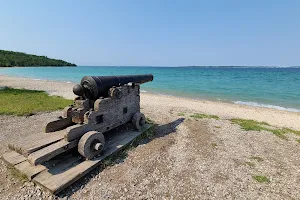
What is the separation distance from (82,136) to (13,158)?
5.42 feet

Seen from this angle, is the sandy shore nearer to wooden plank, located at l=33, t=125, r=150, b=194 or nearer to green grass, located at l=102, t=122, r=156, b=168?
green grass, located at l=102, t=122, r=156, b=168

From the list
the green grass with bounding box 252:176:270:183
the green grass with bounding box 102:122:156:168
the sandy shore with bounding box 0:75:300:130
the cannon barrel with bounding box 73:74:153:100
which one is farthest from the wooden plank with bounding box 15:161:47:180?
the sandy shore with bounding box 0:75:300:130

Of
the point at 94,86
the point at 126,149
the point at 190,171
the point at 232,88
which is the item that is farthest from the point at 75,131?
the point at 232,88

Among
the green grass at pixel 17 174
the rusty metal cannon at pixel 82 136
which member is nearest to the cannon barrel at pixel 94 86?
the rusty metal cannon at pixel 82 136

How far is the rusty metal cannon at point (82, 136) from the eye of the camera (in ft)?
14.7

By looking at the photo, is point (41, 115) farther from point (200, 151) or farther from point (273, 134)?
point (273, 134)

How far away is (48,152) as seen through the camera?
4.47 m

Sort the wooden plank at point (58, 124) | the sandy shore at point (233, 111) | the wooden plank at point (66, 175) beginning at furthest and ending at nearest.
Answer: the sandy shore at point (233, 111), the wooden plank at point (58, 124), the wooden plank at point (66, 175)

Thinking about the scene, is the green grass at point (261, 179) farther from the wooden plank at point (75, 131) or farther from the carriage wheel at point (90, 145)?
the wooden plank at point (75, 131)

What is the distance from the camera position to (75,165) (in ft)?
16.3

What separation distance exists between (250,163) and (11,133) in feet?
27.0

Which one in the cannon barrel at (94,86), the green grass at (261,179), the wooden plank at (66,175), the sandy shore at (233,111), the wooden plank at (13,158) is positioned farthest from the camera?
the sandy shore at (233,111)

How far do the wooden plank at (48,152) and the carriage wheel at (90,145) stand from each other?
0.82ft

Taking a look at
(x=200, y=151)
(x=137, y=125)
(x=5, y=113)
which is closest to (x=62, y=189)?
(x=137, y=125)
